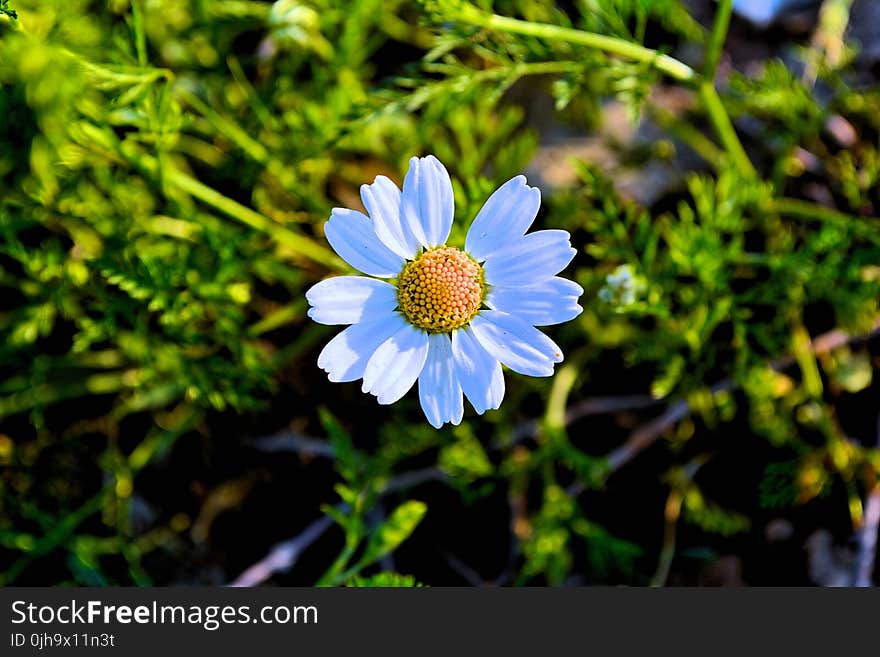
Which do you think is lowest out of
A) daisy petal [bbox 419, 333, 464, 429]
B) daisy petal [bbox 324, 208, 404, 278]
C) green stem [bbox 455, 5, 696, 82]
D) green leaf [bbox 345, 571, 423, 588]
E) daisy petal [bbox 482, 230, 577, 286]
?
green leaf [bbox 345, 571, 423, 588]

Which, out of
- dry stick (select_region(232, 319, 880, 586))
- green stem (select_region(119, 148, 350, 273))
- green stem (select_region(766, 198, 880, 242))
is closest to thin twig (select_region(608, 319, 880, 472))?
dry stick (select_region(232, 319, 880, 586))

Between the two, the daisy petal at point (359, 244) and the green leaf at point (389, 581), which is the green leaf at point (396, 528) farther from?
the daisy petal at point (359, 244)

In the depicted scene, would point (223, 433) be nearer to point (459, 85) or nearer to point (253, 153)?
point (253, 153)

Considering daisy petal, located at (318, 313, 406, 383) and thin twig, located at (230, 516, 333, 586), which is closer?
daisy petal, located at (318, 313, 406, 383)

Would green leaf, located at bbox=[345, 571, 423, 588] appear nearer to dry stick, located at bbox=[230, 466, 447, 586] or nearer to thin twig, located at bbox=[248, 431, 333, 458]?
dry stick, located at bbox=[230, 466, 447, 586]

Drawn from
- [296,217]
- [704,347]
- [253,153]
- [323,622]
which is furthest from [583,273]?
[323,622]

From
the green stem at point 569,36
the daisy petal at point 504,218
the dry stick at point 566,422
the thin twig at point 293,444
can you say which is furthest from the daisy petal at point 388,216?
the thin twig at point 293,444

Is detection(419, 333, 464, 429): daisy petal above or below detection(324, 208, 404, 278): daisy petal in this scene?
below

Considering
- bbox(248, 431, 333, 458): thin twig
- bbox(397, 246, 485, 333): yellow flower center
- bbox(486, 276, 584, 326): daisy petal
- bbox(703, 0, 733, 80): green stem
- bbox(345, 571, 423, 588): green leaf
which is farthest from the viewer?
bbox(248, 431, 333, 458): thin twig
